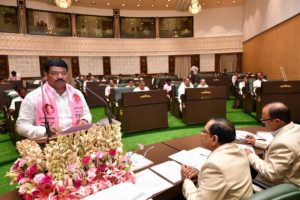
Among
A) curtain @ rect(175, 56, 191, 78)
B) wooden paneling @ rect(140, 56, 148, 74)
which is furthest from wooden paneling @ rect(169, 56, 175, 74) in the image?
wooden paneling @ rect(140, 56, 148, 74)

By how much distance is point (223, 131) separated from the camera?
1547 mm

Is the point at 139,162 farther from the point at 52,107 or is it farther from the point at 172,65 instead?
the point at 172,65

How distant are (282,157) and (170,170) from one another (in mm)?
814

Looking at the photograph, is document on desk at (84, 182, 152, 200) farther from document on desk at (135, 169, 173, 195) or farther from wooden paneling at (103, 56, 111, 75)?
wooden paneling at (103, 56, 111, 75)

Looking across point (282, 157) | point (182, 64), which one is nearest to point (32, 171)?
point (282, 157)

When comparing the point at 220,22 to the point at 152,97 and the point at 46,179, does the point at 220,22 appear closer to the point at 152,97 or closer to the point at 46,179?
the point at 152,97

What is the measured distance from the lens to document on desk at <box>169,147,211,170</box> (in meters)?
1.88

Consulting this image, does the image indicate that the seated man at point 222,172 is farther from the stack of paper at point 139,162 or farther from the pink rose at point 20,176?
the pink rose at point 20,176

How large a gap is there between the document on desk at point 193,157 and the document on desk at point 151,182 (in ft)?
1.04

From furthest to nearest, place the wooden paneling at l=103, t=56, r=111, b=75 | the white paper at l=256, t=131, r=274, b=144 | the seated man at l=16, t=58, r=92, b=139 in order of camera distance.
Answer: the wooden paneling at l=103, t=56, r=111, b=75
the white paper at l=256, t=131, r=274, b=144
the seated man at l=16, t=58, r=92, b=139

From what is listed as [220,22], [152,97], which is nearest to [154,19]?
[220,22]

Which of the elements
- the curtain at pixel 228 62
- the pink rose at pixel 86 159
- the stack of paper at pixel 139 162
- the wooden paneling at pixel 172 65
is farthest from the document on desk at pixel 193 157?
the curtain at pixel 228 62

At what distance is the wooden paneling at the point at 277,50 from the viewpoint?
27.6 ft

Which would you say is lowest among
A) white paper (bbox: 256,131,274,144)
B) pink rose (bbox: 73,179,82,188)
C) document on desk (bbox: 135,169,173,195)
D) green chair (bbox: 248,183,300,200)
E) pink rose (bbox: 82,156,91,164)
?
document on desk (bbox: 135,169,173,195)
